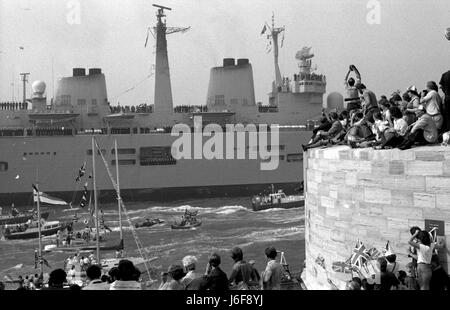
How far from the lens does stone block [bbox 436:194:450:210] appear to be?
7230mm

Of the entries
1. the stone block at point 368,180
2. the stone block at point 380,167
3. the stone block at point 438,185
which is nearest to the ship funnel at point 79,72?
the stone block at point 368,180

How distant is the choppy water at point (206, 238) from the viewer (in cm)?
2708

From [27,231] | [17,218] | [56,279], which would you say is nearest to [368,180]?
[56,279]

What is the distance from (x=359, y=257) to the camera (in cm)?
798

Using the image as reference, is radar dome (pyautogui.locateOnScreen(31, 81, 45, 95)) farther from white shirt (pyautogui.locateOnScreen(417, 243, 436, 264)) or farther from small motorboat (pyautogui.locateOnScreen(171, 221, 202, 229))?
white shirt (pyautogui.locateOnScreen(417, 243, 436, 264))

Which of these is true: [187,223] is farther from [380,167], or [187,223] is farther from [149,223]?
[380,167]

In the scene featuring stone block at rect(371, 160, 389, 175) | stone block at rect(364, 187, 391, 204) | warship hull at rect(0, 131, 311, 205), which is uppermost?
stone block at rect(371, 160, 389, 175)

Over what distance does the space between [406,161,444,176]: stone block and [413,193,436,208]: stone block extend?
0.27 m

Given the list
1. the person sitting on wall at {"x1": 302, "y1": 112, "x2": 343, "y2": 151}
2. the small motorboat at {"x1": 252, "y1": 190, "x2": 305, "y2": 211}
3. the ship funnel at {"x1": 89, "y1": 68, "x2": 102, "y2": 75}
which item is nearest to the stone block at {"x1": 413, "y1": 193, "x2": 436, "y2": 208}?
the person sitting on wall at {"x1": 302, "y1": 112, "x2": 343, "y2": 151}

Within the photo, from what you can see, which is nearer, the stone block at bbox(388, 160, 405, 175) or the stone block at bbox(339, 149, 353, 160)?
the stone block at bbox(388, 160, 405, 175)

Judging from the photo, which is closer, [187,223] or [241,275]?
[241,275]

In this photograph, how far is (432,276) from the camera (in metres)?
6.70

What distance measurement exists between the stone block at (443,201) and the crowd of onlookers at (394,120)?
0.71 meters

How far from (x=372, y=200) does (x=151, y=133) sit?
42.2 metres
